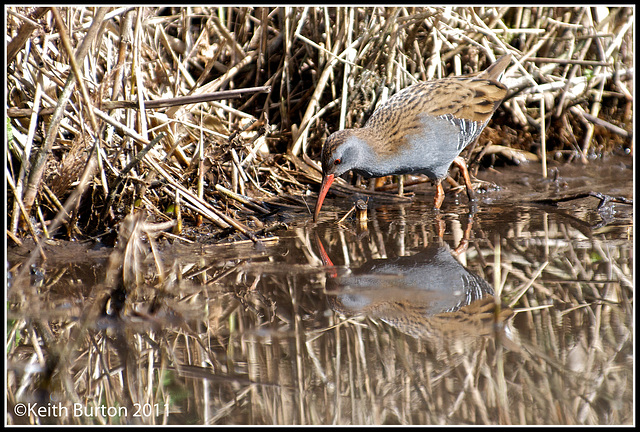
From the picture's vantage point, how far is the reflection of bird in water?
238cm

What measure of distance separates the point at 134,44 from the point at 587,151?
380cm

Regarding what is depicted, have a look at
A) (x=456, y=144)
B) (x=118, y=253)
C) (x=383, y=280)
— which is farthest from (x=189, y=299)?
(x=456, y=144)

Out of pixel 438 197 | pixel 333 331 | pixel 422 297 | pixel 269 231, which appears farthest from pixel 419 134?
pixel 333 331

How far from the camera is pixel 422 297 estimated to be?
268 centimetres

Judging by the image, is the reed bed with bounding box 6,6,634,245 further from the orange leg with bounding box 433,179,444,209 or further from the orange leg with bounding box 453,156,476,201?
the orange leg with bounding box 433,179,444,209

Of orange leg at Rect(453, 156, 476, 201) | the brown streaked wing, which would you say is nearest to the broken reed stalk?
the brown streaked wing

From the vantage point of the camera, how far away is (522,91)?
5.18m

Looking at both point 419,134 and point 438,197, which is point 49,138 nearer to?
point 419,134

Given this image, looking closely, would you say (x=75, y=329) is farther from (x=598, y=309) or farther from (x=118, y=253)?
(x=598, y=309)

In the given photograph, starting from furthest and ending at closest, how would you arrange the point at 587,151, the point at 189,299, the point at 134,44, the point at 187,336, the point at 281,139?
the point at 587,151
the point at 281,139
the point at 134,44
the point at 189,299
the point at 187,336

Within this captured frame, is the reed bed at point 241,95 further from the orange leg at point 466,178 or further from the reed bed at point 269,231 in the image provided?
the orange leg at point 466,178

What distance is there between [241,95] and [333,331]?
1.59 metres

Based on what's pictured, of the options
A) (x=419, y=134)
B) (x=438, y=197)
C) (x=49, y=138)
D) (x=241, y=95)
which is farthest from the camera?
(x=438, y=197)

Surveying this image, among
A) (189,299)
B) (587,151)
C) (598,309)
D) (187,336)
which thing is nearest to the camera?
(187,336)
